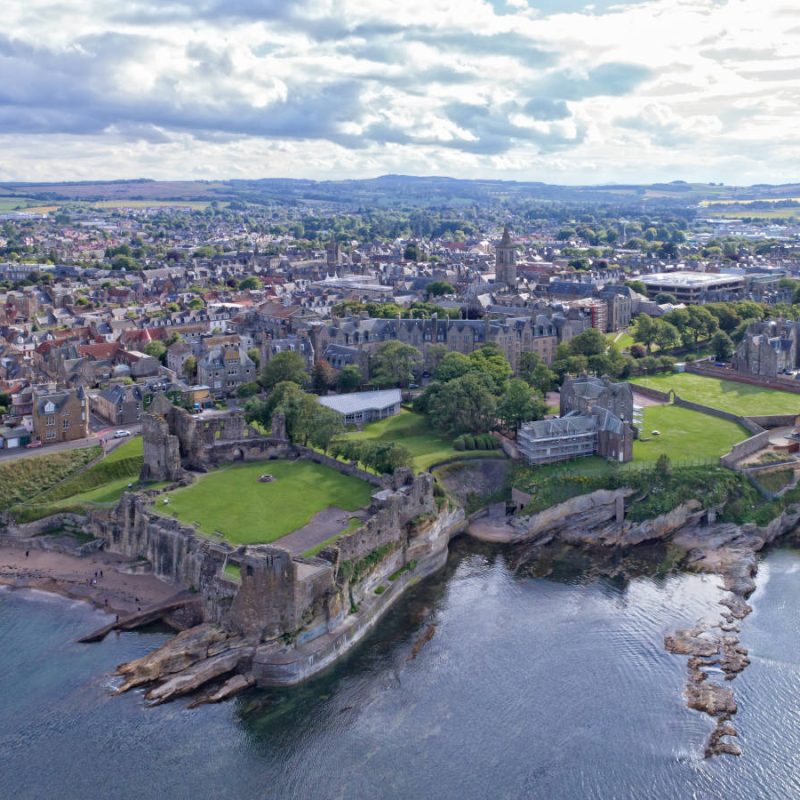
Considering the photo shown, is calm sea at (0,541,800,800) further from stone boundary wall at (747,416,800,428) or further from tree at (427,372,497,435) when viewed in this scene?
stone boundary wall at (747,416,800,428)

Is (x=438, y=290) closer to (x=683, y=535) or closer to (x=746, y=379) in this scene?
(x=746, y=379)

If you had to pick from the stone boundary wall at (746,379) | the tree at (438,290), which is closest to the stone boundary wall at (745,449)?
the stone boundary wall at (746,379)

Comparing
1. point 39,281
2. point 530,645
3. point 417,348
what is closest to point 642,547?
point 530,645

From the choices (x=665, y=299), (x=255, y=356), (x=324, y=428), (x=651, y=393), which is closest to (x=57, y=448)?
(x=324, y=428)

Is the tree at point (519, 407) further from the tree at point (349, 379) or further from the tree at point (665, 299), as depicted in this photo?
the tree at point (665, 299)

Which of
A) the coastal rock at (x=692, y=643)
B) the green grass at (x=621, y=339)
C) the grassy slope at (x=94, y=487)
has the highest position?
the green grass at (x=621, y=339)
